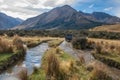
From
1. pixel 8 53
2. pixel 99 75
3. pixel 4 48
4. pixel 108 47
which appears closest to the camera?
pixel 99 75

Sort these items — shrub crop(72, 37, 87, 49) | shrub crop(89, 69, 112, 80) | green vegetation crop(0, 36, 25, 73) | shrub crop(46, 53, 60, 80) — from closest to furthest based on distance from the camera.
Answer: shrub crop(89, 69, 112, 80), shrub crop(46, 53, 60, 80), green vegetation crop(0, 36, 25, 73), shrub crop(72, 37, 87, 49)

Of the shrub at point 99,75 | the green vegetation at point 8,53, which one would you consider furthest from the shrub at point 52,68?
the green vegetation at point 8,53

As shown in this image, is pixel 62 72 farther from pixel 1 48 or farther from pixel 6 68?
pixel 1 48

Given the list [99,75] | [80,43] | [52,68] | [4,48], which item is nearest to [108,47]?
[80,43]

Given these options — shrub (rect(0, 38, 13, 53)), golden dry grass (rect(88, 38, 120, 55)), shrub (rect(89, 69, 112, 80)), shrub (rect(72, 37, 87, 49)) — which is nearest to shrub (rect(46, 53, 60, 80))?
shrub (rect(89, 69, 112, 80))

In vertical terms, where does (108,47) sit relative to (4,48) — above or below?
below

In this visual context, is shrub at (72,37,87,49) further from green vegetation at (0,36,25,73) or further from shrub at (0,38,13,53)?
shrub at (0,38,13,53)

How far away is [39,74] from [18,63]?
1294cm

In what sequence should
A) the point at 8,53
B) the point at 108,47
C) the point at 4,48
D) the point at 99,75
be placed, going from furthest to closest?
the point at 108,47, the point at 4,48, the point at 8,53, the point at 99,75

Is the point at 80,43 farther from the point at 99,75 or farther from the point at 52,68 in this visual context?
the point at 99,75

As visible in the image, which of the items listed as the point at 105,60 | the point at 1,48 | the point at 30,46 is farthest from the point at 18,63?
the point at 30,46

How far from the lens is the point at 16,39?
160ft

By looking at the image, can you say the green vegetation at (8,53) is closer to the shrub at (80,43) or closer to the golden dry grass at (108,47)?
the golden dry grass at (108,47)

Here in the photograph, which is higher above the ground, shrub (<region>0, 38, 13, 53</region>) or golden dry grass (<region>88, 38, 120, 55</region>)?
shrub (<region>0, 38, 13, 53</region>)
